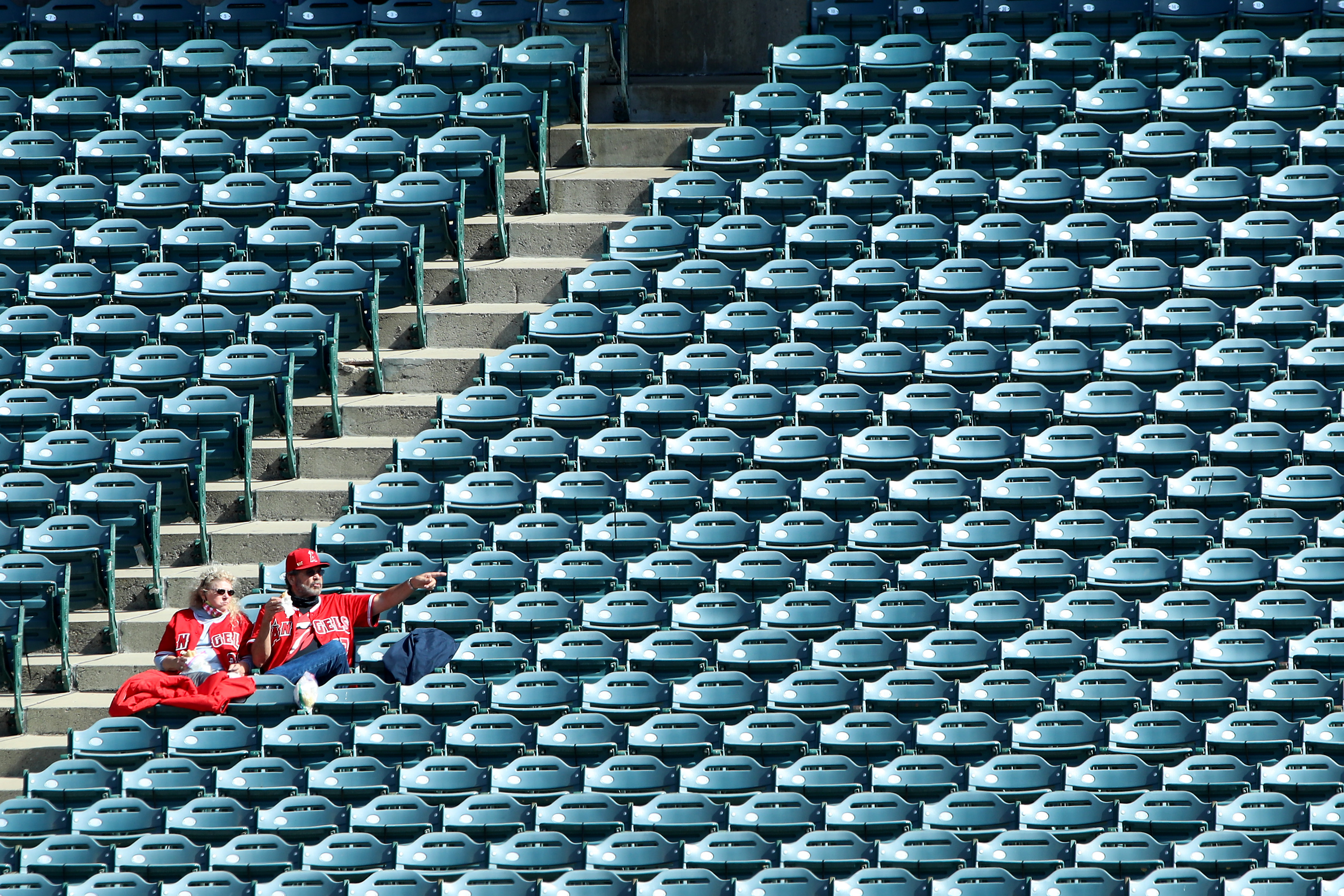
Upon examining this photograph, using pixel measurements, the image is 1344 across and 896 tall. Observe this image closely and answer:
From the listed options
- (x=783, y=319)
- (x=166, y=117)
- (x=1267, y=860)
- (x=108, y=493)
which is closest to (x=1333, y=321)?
(x=783, y=319)

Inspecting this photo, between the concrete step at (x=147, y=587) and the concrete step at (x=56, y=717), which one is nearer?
the concrete step at (x=56, y=717)

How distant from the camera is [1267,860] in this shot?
23.2 feet

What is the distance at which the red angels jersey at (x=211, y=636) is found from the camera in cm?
840

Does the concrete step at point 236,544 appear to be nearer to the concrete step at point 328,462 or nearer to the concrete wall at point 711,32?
the concrete step at point 328,462

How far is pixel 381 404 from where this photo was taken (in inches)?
413

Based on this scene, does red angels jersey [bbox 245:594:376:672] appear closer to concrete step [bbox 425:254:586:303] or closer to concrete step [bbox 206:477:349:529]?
concrete step [bbox 206:477:349:529]

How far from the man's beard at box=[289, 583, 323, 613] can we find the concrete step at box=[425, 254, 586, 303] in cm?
316

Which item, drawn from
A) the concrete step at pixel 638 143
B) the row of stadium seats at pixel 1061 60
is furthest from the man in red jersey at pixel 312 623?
the row of stadium seats at pixel 1061 60

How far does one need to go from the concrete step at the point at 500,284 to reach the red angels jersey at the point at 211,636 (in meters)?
3.26

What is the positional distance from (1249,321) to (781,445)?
2.57 metres

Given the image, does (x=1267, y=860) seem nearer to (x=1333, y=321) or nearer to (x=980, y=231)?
(x=1333, y=321)

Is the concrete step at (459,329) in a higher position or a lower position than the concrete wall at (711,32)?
lower

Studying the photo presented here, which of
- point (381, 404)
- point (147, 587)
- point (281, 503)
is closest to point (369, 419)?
point (381, 404)

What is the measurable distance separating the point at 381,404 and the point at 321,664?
2.47 metres
